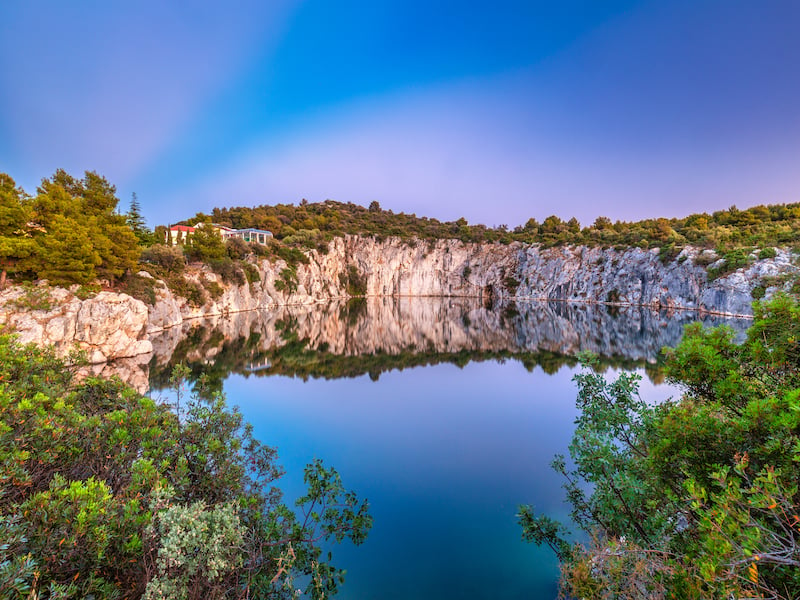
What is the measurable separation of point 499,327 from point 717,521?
1285 inches

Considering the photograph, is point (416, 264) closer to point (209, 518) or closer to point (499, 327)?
point (499, 327)

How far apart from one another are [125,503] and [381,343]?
2340 centimetres

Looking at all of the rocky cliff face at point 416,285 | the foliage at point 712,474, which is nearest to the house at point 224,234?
the rocky cliff face at point 416,285

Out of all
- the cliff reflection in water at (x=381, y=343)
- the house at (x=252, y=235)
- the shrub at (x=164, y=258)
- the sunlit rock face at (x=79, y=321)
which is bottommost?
the cliff reflection in water at (x=381, y=343)

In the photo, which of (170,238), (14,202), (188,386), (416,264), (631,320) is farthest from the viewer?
(416,264)

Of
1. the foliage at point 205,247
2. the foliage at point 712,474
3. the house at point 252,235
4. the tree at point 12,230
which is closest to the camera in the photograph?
the foliage at point 712,474

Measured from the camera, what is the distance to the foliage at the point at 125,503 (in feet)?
7.38

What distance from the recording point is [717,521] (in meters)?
2.14

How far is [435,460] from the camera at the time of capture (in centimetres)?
973

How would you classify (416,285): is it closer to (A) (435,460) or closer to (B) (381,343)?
(B) (381,343)

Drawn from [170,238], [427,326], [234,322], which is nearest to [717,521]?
[427,326]

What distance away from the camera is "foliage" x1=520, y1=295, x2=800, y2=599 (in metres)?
1.93

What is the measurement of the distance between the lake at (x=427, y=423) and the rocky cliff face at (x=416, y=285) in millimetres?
3335

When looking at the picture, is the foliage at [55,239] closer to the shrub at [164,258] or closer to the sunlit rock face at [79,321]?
the sunlit rock face at [79,321]
